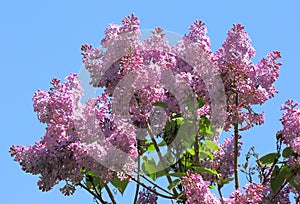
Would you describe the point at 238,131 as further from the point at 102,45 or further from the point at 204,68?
the point at 102,45

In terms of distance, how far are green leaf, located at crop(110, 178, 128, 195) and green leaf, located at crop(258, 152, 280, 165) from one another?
4.91ft

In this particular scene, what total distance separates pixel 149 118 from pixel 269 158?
1.42 meters

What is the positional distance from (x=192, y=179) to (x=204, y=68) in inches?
45.9

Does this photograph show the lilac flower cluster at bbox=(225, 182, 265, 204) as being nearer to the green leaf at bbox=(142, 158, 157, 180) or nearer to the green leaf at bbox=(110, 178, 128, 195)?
the green leaf at bbox=(142, 158, 157, 180)

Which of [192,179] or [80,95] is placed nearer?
[192,179]

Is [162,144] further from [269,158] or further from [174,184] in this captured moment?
[269,158]

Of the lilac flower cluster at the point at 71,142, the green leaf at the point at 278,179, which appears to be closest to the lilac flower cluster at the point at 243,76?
the green leaf at the point at 278,179

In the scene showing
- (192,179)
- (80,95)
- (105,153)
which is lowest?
(192,179)

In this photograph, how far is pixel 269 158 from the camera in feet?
21.7

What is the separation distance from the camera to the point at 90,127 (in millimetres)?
6039

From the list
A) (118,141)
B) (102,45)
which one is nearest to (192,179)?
(118,141)

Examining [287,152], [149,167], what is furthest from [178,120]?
[287,152]

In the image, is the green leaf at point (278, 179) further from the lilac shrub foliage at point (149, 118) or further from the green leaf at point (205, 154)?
the green leaf at point (205, 154)

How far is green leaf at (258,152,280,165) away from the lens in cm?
660
